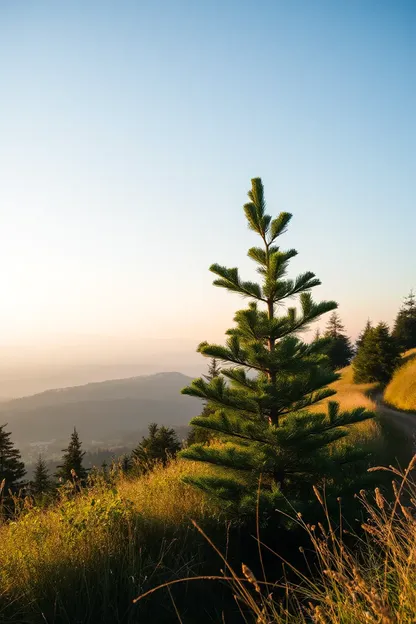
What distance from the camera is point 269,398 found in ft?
20.4

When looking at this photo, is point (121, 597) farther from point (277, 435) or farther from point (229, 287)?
point (229, 287)

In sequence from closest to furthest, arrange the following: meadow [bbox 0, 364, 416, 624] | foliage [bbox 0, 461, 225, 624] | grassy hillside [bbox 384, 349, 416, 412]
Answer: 1. meadow [bbox 0, 364, 416, 624]
2. foliage [bbox 0, 461, 225, 624]
3. grassy hillside [bbox 384, 349, 416, 412]

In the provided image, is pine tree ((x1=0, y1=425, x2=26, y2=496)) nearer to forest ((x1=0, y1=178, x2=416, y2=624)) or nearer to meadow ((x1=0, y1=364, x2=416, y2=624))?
forest ((x1=0, y1=178, x2=416, y2=624))

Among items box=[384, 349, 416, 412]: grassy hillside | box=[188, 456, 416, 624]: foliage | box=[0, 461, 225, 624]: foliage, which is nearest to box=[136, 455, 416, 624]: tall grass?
box=[188, 456, 416, 624]: foliage

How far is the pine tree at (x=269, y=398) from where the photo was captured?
611 cm

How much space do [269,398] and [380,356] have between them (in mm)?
22527

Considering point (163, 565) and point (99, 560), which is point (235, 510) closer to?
point (163, 565)

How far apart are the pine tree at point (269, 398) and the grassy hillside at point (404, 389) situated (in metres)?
14.5

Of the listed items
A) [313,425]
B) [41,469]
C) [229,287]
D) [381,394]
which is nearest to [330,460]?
Result: [313,425]

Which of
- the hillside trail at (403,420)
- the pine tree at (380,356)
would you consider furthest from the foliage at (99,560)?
the pine tree at (380,356)

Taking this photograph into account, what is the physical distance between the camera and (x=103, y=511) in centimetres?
Answer: 568

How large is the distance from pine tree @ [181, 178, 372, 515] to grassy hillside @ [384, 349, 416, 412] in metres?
14.5

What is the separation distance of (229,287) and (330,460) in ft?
10.8

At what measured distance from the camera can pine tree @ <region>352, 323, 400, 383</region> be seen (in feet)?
85.8
